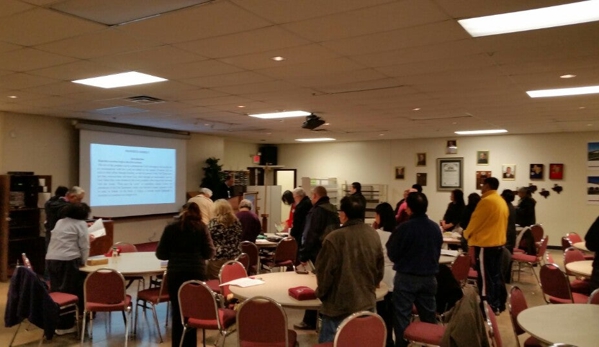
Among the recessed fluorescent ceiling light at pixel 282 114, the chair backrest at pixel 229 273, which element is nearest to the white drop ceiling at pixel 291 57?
the recessed fluorescent ceiling light at pixel 282 114

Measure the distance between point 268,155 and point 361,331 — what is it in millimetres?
13103

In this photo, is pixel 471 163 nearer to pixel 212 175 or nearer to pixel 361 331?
pixel 212 175

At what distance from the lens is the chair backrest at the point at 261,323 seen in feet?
10.5

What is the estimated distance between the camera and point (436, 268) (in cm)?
394

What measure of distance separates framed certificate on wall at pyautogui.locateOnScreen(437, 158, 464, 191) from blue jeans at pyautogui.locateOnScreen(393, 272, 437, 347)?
377 inches

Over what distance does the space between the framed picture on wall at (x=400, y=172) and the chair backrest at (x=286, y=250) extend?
7.61 metres

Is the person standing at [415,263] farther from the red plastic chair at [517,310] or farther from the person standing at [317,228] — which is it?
the person standing at [317,228]

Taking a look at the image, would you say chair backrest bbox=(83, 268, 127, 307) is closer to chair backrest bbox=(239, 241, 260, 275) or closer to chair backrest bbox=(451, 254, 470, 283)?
chair backrest bbox=(239, 241, 260, 275)

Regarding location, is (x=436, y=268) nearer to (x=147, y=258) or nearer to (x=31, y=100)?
(x=147, y=258)

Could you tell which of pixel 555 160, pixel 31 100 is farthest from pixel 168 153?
pixel 555 160

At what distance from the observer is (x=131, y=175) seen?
1055 cm

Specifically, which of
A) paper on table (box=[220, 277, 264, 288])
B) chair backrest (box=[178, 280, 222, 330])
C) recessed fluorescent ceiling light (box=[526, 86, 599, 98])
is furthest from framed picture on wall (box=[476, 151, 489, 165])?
chair backrest (box=[178, 280, 222, 330])

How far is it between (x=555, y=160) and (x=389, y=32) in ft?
32.5

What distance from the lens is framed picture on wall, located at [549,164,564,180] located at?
1168 cm
